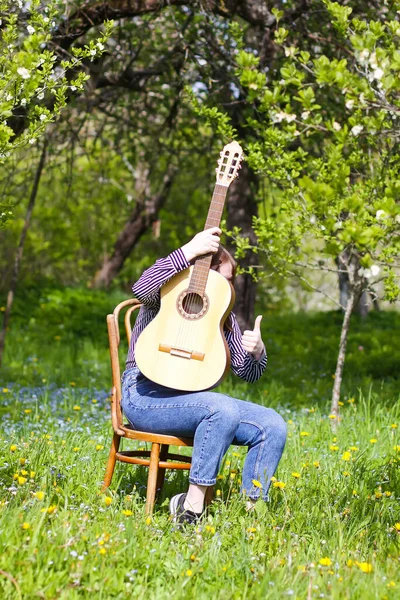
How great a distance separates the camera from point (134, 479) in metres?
3.81

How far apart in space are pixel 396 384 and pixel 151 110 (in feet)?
11.9

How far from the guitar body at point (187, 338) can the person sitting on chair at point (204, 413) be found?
0.22 feet

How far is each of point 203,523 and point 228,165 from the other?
1.57 m

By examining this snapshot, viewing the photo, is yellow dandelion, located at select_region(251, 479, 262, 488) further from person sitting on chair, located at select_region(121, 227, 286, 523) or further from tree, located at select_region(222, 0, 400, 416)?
Result: tree, located at select_region(222, 0, 400, 416)

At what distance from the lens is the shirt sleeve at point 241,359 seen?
3.51m

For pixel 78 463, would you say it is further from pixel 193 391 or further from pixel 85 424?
pixel 85 424

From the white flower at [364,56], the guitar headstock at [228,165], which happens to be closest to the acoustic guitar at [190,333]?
the guitar headstock at [228,165]

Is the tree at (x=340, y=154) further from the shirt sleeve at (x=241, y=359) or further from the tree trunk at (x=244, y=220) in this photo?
the tree trunk at (x=244, y=220)

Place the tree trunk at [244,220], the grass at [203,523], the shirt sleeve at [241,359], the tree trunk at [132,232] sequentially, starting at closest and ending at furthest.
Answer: the grass at [203,523] → the shirt sleeve at [241,359] → the tree trunk at [244,220] → the tree trunk at [132,232]

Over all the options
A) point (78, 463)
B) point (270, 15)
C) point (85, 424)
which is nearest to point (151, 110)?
point (270, 15)

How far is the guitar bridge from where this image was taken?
10.6ft

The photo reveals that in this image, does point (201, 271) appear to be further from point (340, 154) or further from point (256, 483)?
point (340, 154)

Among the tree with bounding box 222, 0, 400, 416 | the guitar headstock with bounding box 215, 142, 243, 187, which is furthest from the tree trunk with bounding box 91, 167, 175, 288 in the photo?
the guitar headstock with bounding box 215, 142, 243, 187

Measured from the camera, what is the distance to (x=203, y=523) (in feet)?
10.00
